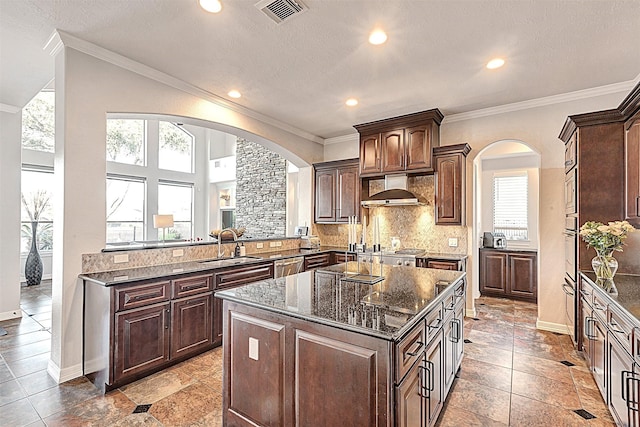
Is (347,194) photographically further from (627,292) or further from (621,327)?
(621,327)

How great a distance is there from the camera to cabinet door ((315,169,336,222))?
573 centimetres

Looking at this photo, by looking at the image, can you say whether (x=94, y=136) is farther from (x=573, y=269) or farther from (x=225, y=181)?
(x=225, y=181)

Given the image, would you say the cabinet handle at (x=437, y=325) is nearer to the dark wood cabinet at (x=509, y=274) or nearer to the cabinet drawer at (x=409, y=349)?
the cabinet drawer at (x=409, y=349)

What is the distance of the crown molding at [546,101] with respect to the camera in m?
3.63

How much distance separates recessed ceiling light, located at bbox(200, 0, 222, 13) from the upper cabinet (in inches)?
122

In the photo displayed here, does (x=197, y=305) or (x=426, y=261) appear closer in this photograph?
(x=197, y=305)

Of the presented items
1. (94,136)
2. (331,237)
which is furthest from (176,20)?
(331,237)

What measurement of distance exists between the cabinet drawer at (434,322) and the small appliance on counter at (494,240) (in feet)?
15.1

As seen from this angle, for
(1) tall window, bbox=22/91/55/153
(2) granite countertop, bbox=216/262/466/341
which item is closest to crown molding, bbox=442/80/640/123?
(2) granite countertop, bbox=216/262/466/341

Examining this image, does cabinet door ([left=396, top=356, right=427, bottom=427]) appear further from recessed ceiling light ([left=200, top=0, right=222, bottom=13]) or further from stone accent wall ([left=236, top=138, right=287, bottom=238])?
stone accent wall ([left=236, top=138, right=287, bottom=238])

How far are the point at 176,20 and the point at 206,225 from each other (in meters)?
8.49

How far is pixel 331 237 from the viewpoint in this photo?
623 centimetres

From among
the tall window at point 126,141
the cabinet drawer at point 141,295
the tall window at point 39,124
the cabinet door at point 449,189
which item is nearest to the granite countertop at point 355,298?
the cabinet drawer at point 141,295

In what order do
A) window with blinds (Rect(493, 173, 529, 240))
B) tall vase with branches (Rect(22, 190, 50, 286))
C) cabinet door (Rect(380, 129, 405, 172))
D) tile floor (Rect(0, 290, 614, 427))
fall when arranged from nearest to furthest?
tile floor (Rect(0, 290, 614, 427)) → cabinet door (Rect(380, 129, 405, 172)) → window with blinds (Rect(493, 173, 529, 240)) → tall vase with branches (Rect(22, 190, 50, 286))
